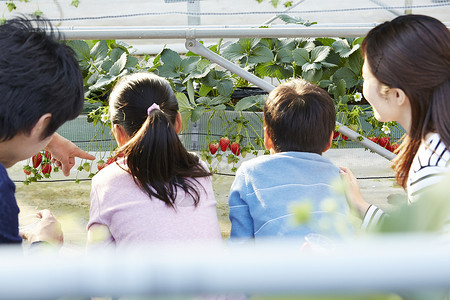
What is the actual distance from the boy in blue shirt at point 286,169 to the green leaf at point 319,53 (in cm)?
98

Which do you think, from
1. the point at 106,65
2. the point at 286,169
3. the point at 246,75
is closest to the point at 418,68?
the point at 286,169

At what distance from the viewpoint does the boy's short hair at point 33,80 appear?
3.28 feet

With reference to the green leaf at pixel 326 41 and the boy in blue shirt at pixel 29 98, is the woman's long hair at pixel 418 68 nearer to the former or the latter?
the boy in blue shirt at pixel 29 98

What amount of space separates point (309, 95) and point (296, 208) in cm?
122

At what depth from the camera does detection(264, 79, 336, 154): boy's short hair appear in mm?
1475

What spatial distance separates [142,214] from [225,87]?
1248 mm

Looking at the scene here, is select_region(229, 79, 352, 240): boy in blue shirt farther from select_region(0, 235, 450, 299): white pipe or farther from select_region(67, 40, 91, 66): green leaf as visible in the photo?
select_region(67, 40, 91, 66): green leaf

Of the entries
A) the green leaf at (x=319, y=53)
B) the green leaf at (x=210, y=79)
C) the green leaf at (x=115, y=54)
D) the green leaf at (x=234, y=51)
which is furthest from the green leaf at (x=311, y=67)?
the green leaf at (x=115, y=54)

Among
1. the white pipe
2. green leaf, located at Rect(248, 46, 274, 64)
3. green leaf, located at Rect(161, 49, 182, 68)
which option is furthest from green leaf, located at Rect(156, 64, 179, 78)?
the white pipe

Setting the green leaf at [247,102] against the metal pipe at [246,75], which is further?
the green leaf at [247,102]

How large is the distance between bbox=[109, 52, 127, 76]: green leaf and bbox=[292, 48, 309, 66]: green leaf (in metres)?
0.75

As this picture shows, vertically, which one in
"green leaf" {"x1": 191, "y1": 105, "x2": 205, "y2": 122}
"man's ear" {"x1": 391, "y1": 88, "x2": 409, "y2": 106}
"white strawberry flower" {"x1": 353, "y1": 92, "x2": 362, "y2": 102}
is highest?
"man's ear" {"x1": 391, "y1": 88, "x2": 409, "y2": 106}

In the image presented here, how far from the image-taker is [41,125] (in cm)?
104

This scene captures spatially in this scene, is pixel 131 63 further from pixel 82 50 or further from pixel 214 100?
pixel 214 100
